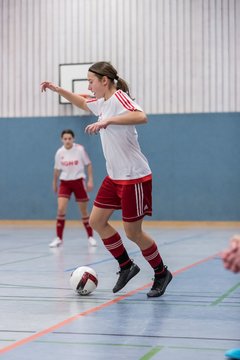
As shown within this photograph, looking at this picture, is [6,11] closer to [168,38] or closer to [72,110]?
[72,110]

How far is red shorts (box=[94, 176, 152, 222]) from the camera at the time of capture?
560cm

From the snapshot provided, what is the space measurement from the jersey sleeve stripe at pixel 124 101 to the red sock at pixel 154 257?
3.99 ft

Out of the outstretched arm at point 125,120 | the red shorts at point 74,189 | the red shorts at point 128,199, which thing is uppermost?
the outstretched arm at point 125,120

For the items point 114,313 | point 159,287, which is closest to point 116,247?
point 159,287

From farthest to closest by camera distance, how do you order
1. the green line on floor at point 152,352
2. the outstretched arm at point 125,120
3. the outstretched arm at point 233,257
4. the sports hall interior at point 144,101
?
the sports hall interior at point 144,101
the outstretched arm at point 125,120
the green line on floor at point 152,352
the outstretched arm at point 233,257

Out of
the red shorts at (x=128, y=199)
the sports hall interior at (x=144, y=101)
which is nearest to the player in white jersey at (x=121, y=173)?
the red shorts at (x=128, y=199)

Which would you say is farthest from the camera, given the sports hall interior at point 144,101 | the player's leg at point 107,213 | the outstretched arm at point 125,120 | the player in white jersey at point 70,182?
the sports hall interior at point 144,101

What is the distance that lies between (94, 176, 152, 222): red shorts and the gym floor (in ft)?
2.39

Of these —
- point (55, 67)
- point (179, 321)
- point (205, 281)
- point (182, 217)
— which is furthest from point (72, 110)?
point (179, 321)

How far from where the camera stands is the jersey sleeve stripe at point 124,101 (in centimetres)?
552

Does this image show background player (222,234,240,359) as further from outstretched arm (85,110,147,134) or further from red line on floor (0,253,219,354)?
outstretched arm (85,110,147,134)

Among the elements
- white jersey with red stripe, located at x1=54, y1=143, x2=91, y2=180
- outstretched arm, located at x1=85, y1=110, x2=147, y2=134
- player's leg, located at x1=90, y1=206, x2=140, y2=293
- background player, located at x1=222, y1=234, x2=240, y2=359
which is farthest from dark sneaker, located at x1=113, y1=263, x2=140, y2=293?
white jersey with red stripe, located at x1=54, y1=143, x2=91, y2=180

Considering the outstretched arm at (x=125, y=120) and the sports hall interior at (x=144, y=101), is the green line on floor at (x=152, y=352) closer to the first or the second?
the outstretched arm at (x=125, y=120)

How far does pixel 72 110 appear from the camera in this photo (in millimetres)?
18156
